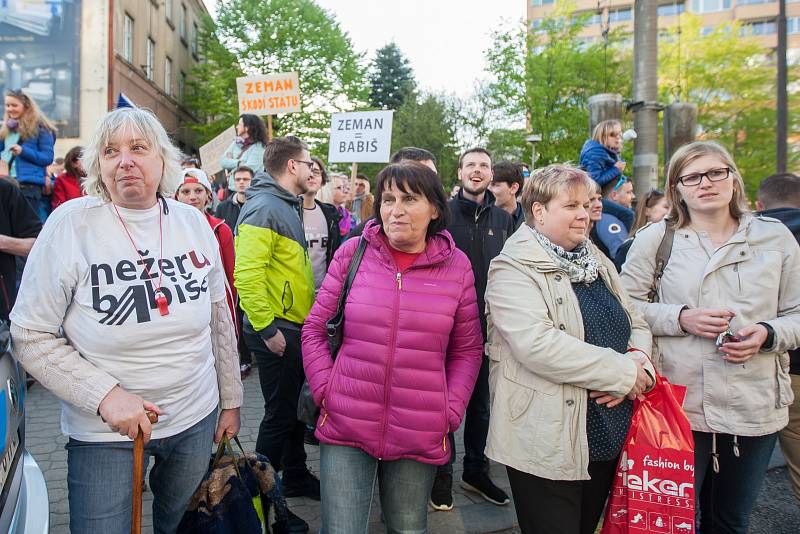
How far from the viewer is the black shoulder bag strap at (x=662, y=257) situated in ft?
9.37

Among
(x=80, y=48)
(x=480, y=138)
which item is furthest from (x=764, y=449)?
(x=480, y=138)

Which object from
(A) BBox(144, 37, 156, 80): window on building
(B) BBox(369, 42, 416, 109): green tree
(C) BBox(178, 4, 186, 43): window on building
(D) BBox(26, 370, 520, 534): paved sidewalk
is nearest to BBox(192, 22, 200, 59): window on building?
(C) BBox(178, 4, 186, 43): window on building

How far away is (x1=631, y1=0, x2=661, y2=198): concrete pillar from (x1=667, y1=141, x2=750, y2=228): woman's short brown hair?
6.48 metres

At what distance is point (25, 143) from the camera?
6344 millimetres

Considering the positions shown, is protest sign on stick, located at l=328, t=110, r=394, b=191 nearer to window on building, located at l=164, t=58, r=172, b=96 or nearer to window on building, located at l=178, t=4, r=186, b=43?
window on building, located at l=164, t=58, r=172, b=96

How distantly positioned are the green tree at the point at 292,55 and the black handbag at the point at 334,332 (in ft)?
88.7

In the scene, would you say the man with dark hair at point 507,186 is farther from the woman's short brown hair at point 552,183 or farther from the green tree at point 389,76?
the green tree at point 389,76

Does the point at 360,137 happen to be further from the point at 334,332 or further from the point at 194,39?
the point at 194,39

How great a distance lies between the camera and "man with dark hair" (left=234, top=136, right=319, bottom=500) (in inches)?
136

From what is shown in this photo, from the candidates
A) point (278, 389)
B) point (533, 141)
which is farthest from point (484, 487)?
point (533, 141)

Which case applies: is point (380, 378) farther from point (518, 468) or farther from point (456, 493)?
point (456, 493)

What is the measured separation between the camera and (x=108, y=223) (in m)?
2.14

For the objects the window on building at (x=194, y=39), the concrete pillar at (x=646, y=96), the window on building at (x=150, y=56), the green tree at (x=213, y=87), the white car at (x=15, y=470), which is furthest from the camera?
the window on building at (x=194, y=39)

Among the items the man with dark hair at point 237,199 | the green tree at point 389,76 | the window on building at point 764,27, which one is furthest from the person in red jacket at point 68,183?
the window on building at point 764,27
